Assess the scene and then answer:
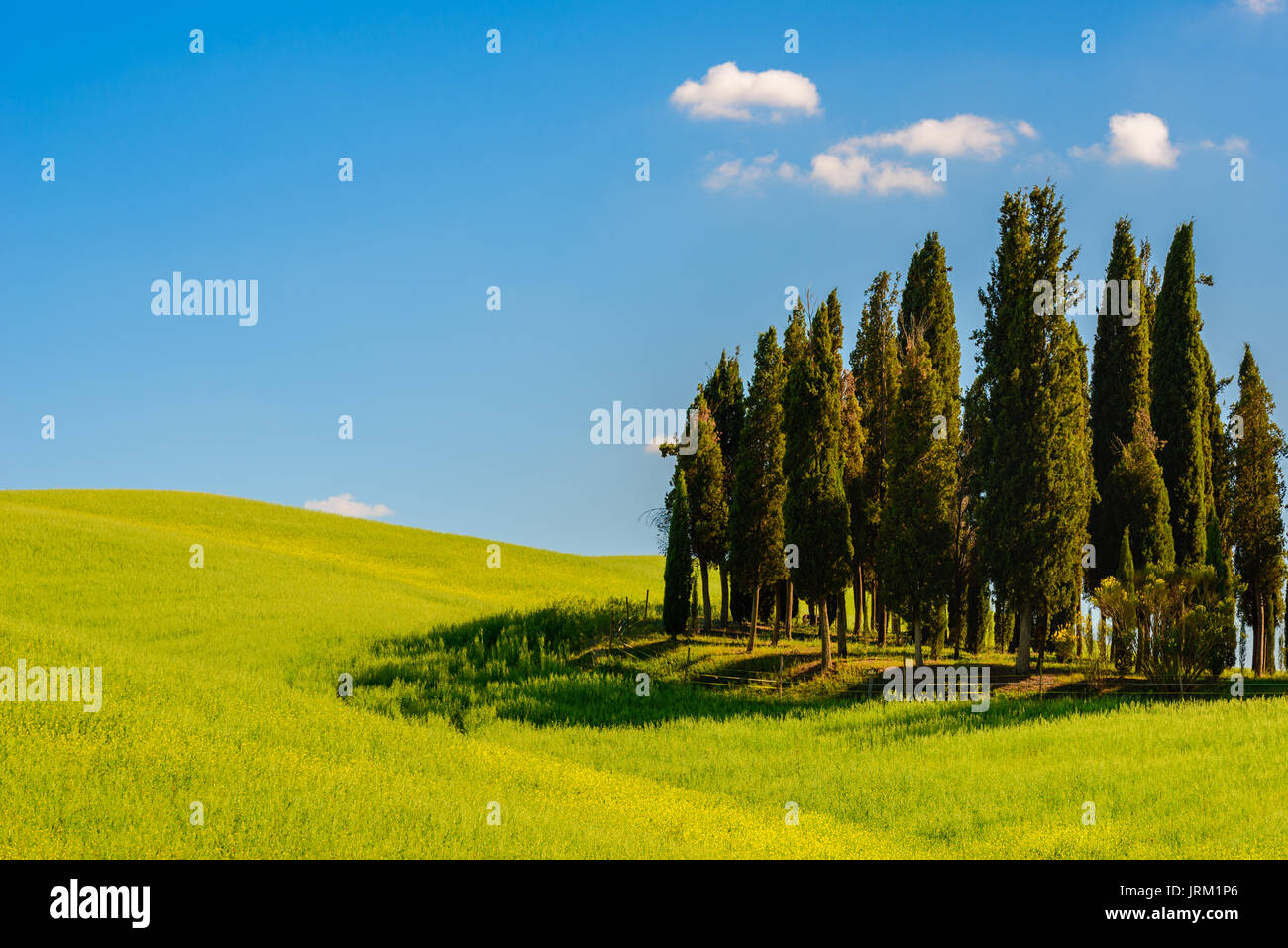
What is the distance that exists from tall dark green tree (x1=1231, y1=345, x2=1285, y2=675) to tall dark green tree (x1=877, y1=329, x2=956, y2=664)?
19.5 m

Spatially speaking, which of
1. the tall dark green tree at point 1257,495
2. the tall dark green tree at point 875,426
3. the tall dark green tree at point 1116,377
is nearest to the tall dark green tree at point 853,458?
the tall dark green tree at point 875,426

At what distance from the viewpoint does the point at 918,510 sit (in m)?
34.0

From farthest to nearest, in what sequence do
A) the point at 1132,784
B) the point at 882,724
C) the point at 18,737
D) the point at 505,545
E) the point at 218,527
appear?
the point at 505,545 → the point at 218,527 → the point at 882,724 → the point at 1132,784 → the point at 18,737

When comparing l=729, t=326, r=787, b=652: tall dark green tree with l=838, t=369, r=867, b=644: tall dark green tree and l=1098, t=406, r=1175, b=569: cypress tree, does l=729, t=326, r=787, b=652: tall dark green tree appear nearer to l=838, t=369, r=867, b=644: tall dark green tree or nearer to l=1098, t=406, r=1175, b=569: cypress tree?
l=838, t=369, r=867, b=644: tall dark green tree

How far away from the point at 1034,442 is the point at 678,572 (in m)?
14.5

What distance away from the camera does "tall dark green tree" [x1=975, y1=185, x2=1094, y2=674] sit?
1326 inches

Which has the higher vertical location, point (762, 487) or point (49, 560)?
point (762, 487)

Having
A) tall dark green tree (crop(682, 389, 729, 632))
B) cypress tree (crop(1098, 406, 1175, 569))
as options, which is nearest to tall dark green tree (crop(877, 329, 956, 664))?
tall dark green tree (crop(682, 389, 729, 632))

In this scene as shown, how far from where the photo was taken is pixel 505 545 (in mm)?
83250

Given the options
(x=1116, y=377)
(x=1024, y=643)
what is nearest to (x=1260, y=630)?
(x=1116, y=377)

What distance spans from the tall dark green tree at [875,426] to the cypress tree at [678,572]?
7050mm

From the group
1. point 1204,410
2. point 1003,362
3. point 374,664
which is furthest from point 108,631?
point 1204,410
